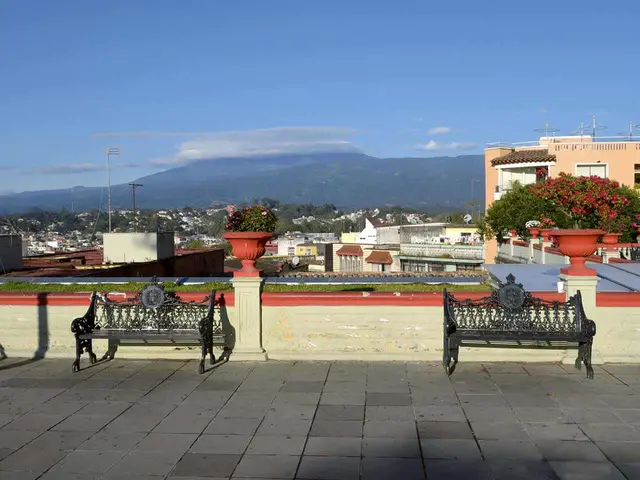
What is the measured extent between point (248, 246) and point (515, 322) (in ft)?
12.1

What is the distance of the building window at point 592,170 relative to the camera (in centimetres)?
4119

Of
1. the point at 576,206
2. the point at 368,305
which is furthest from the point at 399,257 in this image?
the point at 368,305

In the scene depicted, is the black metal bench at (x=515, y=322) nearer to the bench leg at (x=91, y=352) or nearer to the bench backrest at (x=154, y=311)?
the bench backrest at (x=154, y=311)

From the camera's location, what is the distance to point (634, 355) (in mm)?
Result: 9023

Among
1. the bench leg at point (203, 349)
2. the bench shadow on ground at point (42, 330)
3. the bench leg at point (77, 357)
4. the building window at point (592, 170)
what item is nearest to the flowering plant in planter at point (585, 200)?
the building window at point (592, 170)

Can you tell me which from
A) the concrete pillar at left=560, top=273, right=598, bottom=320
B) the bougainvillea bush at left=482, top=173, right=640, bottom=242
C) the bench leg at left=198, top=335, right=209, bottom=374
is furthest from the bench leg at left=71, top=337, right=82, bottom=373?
the bougainvillea bush at left=482, top=173, right=640, bottom=242

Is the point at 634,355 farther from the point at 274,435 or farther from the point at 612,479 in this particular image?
the point at 274,435

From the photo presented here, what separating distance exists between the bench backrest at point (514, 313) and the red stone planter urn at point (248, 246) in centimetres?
264

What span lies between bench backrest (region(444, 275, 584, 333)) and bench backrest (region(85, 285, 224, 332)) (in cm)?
336

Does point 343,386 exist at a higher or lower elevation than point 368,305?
lower

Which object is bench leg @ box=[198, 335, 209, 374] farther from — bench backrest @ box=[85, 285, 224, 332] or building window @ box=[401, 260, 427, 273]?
building window @ box=[401, 260, 427, 273]

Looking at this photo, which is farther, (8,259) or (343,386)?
(8,259)

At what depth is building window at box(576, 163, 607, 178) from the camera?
4119cm

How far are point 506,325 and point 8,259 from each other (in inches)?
674
